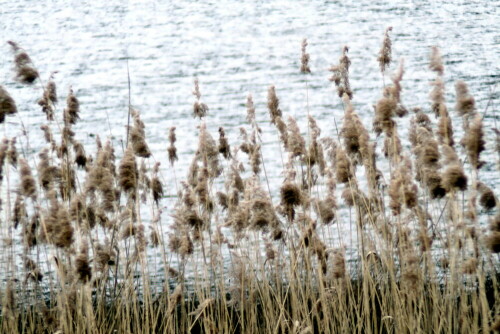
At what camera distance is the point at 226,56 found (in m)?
6.64

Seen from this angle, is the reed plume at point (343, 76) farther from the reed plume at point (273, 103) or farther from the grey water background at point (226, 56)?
the grey water background at point (226, 56)

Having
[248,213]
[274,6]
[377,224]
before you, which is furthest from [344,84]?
[274,6]

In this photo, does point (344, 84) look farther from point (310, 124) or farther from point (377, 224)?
point (377, 224)

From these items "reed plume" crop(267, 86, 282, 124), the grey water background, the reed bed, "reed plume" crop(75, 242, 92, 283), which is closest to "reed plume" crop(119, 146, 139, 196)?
the reed bed

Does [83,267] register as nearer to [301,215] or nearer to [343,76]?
[301,215]

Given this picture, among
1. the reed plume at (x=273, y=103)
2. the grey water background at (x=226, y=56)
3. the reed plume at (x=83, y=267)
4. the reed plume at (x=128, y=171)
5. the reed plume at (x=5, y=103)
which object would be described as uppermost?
the reed plume at (x=5, y=103)

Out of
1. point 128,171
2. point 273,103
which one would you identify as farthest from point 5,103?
point 273,103

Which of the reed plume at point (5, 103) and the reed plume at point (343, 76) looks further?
the reed plume at point (343, 76)

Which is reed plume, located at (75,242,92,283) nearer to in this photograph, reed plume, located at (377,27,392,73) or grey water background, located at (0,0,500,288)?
reed plume, located at (377,27,392,73)

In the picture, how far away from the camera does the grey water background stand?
5.27 m

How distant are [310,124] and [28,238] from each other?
0.94 metres

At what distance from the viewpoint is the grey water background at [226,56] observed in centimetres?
527

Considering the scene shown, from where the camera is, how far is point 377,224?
220 cm

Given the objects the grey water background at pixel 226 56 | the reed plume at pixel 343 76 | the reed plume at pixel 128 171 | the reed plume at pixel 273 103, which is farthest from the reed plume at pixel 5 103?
the grey water background at pixel 226 56
